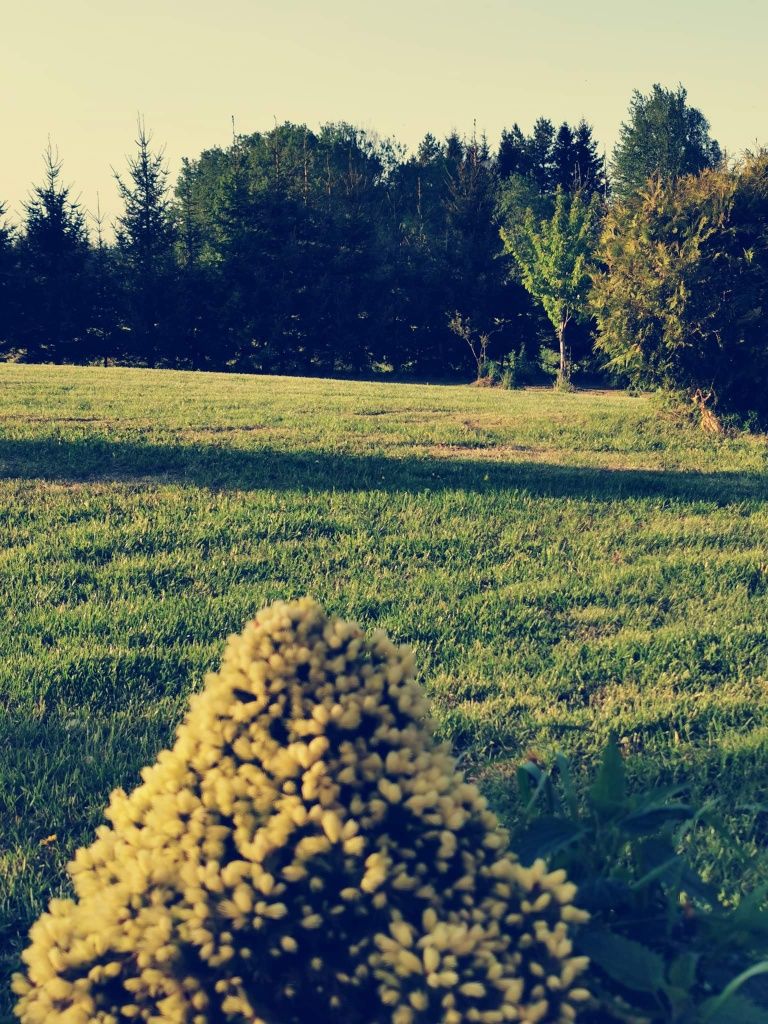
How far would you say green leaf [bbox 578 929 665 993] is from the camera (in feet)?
3.97

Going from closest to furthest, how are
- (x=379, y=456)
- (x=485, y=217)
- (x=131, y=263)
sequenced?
(x=379, y=456), (x=131, y=263), (x=485, y=217)

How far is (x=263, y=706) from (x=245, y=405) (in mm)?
10821

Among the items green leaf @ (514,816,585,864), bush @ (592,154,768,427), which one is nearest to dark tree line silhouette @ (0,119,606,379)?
bush @ (592,154,768,427)

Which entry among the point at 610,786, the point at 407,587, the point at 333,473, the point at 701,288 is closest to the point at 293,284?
the point at 701,288

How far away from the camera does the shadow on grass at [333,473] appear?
7.04 m

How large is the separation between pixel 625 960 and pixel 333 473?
20.8 feet

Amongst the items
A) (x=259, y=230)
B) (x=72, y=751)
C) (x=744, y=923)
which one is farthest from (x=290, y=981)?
(x=259, y=230)

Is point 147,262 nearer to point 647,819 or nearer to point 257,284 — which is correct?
point 257,284

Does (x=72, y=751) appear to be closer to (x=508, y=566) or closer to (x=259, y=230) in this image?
(x=508, y=566)

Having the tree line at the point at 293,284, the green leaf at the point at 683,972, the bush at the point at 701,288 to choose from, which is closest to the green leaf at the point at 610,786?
the green leaf at the point at 683,972

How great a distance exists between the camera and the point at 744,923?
4.33 feet

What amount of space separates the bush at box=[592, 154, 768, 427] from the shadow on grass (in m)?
2.84

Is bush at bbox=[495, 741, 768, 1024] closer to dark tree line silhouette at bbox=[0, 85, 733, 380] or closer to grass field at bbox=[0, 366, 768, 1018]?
grass field at bbox=[0, 366, 768, 1018]

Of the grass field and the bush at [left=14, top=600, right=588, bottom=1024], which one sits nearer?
the bush at [left=14, top=600, right=588, bottom=1024]
